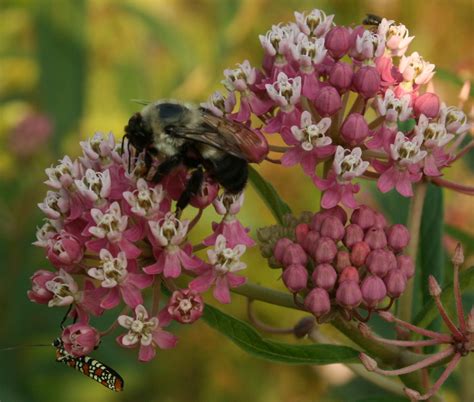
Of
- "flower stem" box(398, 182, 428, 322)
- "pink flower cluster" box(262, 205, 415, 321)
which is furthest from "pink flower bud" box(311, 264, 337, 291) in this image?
"flower stem" box(398, 182, 428, 322)

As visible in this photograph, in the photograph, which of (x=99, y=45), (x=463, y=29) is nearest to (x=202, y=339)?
(x=99, y=45)

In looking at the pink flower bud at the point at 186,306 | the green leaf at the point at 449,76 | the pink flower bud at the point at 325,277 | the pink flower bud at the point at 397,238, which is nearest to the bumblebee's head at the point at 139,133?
the pink flower bud at the point at 186,306

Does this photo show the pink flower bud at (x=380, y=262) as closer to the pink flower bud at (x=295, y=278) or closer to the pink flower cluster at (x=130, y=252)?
the pink flower bud at (x=295, y=278)

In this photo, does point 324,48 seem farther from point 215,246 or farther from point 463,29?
point 463,29

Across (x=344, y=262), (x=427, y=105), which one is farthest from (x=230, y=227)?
(x=427, y=105)

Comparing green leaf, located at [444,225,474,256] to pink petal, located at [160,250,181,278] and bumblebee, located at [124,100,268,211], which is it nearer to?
bumblebee, located at [124,100,268,211]

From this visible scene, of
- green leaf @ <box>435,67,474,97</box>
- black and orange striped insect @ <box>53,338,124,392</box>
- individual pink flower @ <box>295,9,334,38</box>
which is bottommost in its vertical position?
black and orange striped insect @ <box>53,338,124,392</box>
